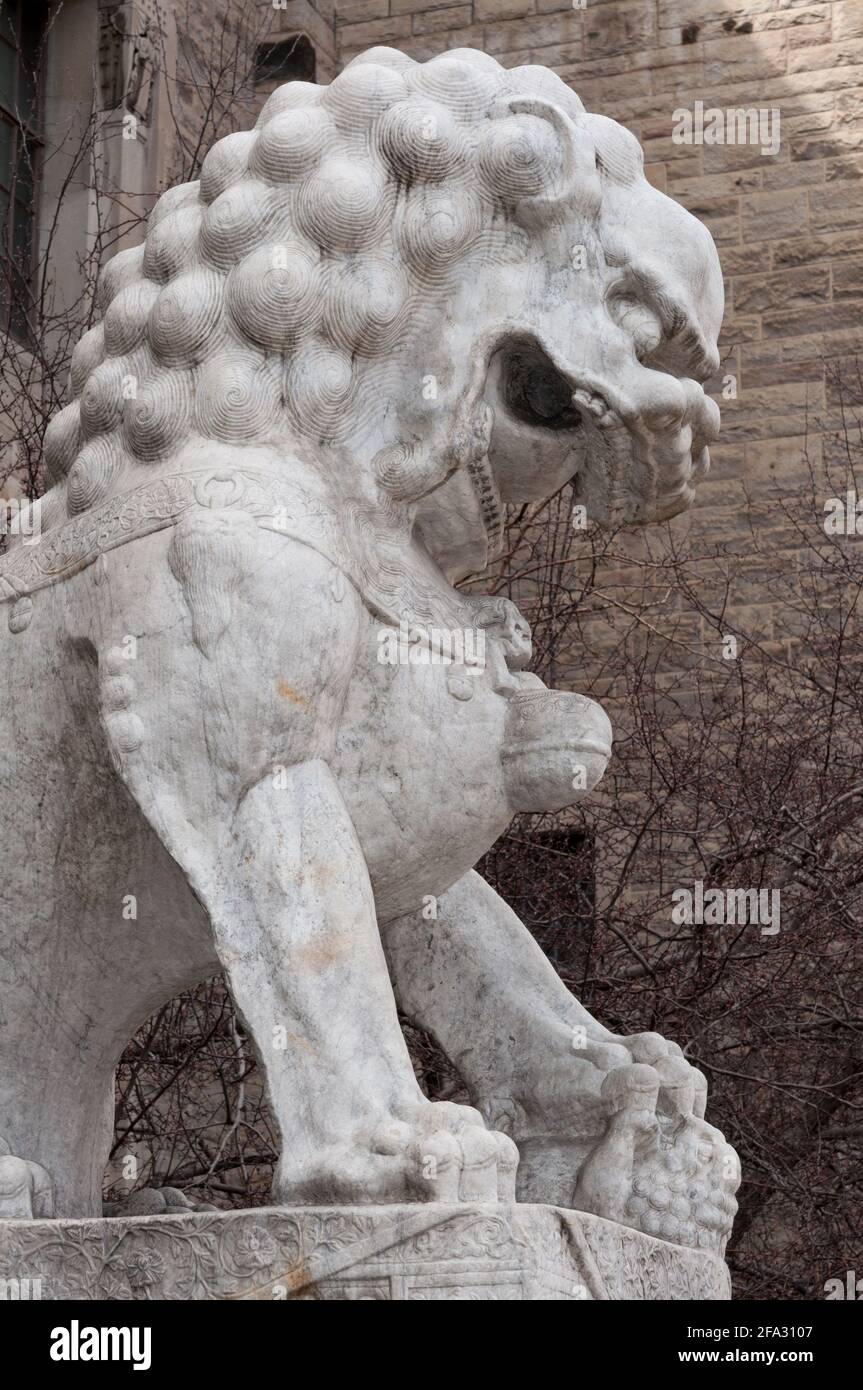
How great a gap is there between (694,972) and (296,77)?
6117 millimetres

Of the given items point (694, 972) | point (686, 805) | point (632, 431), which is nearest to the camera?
point (632, 431)

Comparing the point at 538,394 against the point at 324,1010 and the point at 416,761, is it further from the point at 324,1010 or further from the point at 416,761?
the point at 324,1010

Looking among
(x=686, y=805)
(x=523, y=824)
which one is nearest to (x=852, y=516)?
(x=686, y=805)

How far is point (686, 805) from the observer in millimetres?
8844

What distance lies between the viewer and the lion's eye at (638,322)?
2.67 metres

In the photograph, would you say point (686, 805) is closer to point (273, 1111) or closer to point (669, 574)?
point (669, 574)
